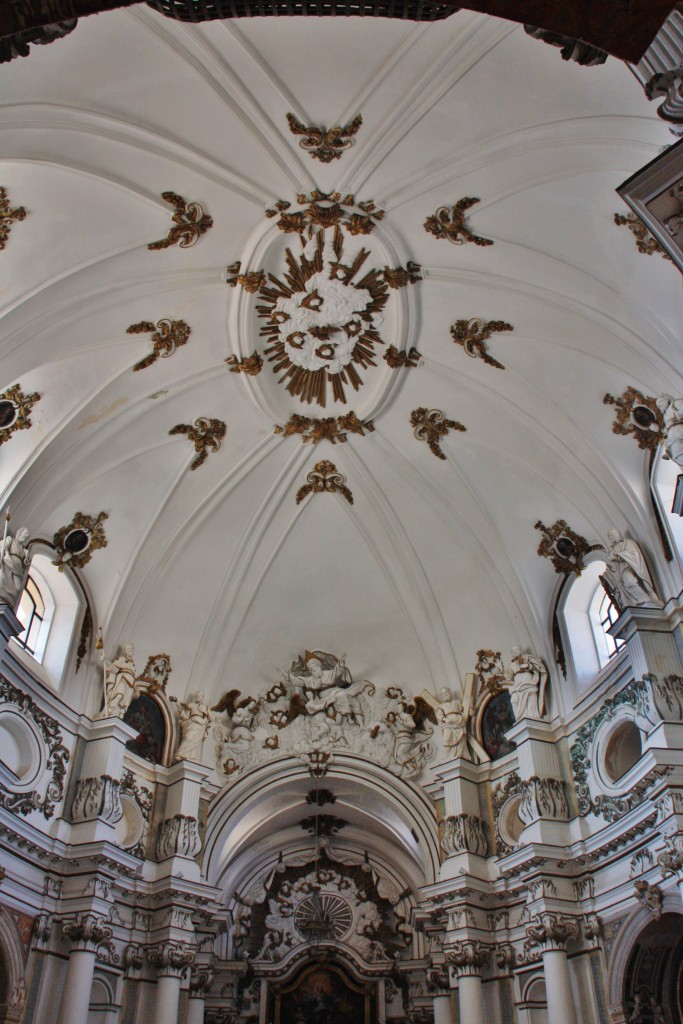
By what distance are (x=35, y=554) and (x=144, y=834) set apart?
5.86 meters

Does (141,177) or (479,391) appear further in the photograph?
(479,391)

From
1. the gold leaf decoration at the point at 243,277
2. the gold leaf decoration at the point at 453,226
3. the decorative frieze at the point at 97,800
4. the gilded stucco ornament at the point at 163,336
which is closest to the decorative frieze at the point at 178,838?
the decorative frieze at the point at 97,800

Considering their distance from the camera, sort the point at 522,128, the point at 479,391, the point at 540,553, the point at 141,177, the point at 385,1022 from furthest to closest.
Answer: the point at 385,1022
the point at 540,553
the point at 479,391
the point at 141,177
the point at 522,128

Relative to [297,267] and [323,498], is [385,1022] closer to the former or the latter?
[323,498]

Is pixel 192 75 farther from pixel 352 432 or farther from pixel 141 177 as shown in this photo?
pixel 352 432

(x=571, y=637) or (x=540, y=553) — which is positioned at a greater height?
(x=540, y=553)

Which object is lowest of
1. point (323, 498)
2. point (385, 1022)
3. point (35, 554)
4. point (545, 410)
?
point (385, 1022)

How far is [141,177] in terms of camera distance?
12734 millimetres

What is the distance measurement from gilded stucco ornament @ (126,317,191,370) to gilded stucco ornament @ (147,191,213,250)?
5.10 feet

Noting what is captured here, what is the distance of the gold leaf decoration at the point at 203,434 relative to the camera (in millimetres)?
16828

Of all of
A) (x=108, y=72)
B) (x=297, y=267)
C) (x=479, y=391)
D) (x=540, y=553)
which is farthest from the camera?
(x=540, y=553)

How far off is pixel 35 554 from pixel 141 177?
7.33m

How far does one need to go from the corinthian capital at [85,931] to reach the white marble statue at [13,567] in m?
5.36

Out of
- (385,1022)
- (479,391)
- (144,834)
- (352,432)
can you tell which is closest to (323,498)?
(352,432)
